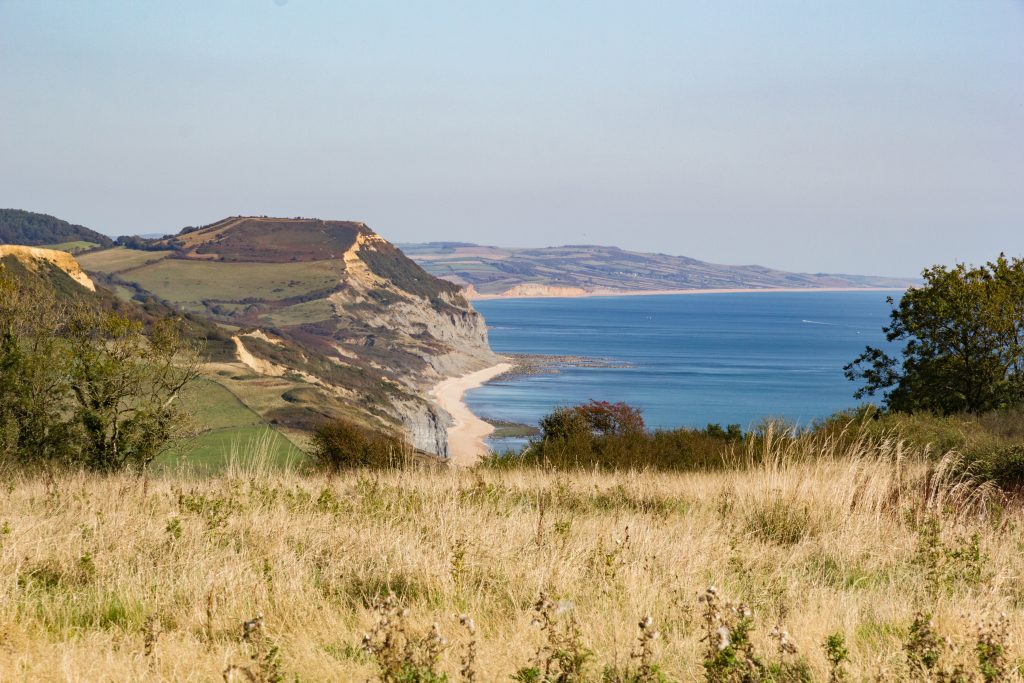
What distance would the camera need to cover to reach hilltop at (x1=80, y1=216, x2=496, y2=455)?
9594cm

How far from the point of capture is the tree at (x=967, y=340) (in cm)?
3075

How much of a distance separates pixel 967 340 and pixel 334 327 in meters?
137

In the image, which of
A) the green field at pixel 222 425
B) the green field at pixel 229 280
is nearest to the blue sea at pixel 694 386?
the green field at pixel 222 425

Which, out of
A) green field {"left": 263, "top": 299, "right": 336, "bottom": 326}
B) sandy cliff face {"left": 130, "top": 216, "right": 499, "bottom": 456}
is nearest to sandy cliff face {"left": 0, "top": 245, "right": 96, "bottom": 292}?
sandy cliff face {"left": 130, "top": 216, "right": 499, "bottom": 456}

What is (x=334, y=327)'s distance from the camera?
526 feet

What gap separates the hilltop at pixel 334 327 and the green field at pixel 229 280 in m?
0.21

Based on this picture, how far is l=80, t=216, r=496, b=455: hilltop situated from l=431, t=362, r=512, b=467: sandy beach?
2.13 m

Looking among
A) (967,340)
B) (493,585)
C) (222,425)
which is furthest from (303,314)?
(493,585)

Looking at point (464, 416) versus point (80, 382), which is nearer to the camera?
point (80, 382)

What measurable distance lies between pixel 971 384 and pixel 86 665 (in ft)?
106

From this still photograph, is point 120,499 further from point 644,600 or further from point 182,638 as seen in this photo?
point 644,600

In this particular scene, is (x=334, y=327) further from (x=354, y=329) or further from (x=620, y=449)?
(x=620, y=449)

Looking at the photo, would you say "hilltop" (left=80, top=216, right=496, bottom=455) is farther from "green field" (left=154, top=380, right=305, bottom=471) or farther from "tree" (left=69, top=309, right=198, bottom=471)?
"tree" (left=69, top=309, right=198, bottom=471)

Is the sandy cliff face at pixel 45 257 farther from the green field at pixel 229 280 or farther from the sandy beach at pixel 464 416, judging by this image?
the green field at pixel 229 280
